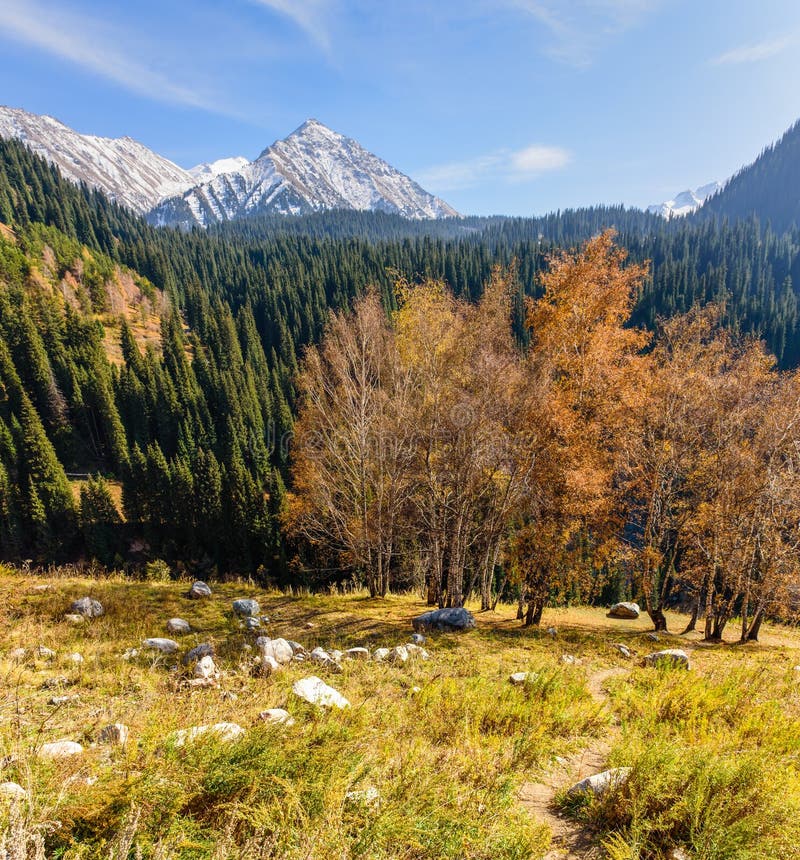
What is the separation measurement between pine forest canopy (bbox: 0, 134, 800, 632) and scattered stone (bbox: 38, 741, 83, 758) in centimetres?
1001

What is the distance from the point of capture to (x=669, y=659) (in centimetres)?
788

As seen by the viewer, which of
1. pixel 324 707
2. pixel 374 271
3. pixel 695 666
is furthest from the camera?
pixel 374 271

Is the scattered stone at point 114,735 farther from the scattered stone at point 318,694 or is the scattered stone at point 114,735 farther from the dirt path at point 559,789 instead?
the dirt path at point 559,789

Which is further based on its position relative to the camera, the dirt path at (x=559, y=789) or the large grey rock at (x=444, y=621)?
the large grey rock at (x=444, y=621)

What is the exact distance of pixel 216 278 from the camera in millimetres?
145625

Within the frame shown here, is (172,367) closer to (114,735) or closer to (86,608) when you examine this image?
(86,608)

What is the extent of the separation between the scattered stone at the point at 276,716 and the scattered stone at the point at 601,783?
9.74 feet

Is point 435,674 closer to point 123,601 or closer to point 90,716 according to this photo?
point 90,716

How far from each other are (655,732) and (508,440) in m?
7.35

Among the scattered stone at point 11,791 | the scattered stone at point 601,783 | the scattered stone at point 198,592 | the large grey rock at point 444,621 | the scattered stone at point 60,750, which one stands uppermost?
the scattered stone at point 11,791

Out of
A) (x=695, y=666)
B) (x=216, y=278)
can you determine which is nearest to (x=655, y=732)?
(x=695, y=666)

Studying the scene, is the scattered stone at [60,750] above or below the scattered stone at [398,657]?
above

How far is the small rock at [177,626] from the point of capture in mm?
7943

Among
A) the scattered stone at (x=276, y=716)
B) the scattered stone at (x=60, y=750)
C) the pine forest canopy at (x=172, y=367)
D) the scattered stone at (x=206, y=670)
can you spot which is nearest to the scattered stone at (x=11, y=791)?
the scattered stone at (x=60, y=750)
